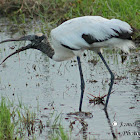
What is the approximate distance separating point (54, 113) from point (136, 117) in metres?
1.11

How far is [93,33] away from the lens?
244 inches

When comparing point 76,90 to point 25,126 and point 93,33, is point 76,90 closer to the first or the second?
point 93,33

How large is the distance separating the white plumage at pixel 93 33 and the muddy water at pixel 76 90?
771mm

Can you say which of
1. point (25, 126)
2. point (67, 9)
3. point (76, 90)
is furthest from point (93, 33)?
point (67, 9)

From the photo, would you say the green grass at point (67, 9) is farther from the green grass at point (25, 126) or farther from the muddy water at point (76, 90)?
the green grass at point (25, 126)

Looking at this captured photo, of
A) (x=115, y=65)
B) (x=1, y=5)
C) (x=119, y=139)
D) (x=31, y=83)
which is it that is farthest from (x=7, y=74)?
(x=1, y=5)

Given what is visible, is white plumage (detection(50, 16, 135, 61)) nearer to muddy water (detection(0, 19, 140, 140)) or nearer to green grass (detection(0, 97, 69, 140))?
muddy water (detection(0, 19, 140, 140))

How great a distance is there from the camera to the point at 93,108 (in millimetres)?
6344

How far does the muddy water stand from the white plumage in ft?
2.53

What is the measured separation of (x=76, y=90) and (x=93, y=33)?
1218 mm

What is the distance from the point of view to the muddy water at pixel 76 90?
18.3ft

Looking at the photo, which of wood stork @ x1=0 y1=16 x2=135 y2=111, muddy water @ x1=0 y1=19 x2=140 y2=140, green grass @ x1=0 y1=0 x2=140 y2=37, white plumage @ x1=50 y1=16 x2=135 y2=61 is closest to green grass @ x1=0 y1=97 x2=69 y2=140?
muddy water @ x1=0 y1=19 x2=140 y2=140

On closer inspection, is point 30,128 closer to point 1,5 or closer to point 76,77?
point 76,77

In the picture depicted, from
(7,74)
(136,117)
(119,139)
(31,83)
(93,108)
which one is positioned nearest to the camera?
(119,139)
